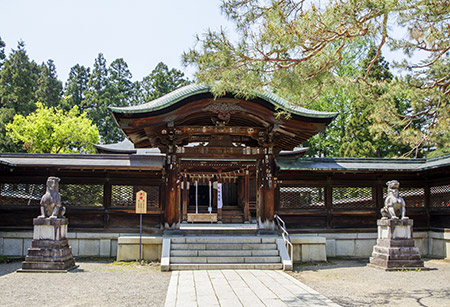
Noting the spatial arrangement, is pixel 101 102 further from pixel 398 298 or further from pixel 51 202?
pixel 398 298

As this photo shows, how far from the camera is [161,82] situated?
49.7 metres

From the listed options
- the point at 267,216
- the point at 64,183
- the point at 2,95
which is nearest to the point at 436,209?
the point at 267,216

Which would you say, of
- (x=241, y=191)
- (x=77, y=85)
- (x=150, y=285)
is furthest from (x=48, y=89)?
(x=150, y=285)

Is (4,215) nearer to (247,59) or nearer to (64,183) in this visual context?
(64,183)

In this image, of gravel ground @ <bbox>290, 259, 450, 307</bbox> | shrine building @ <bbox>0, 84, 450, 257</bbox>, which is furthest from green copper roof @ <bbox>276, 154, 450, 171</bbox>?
gravel ground @ <bbox>290, 259, 450, 307</bbox>

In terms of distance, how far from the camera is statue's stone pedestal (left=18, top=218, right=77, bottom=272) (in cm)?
1057

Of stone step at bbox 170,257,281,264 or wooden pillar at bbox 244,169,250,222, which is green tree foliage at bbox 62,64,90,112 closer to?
wooden pillar at bbox 244,169,250,222

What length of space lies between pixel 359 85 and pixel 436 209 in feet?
28.3

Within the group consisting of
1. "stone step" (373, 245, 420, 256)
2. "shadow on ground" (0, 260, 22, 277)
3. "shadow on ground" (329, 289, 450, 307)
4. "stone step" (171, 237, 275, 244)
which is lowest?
"shadow on ground" (0, 260, 22, 277)

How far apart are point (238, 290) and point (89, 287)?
3224 mm

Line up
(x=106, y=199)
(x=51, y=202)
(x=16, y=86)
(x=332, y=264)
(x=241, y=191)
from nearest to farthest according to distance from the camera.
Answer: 1. (x=51, y=202)
2. (x=332, y=264)
3. (x=106, y=199)
4. (x=241, y=191)
5. (x=16, y=86)

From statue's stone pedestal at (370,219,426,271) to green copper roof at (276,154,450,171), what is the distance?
276 cm

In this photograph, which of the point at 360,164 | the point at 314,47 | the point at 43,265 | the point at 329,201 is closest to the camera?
the point at 314,47

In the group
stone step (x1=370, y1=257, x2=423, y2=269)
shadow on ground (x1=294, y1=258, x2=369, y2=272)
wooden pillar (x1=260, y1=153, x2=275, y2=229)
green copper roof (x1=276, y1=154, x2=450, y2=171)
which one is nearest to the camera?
stone step (x1=370, y1=257, x2=423, y2=269)
